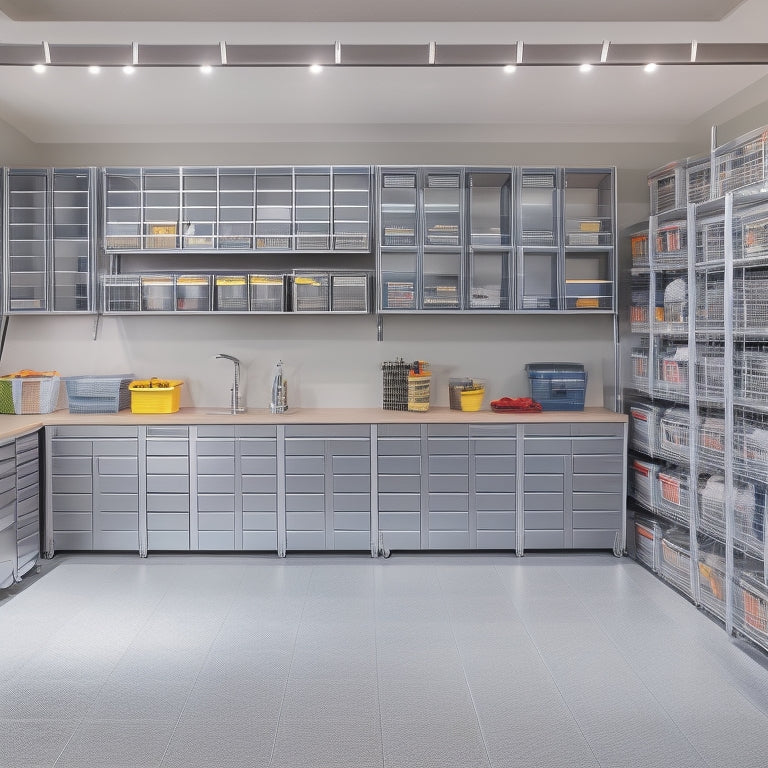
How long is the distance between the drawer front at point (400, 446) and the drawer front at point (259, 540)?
3.07ft

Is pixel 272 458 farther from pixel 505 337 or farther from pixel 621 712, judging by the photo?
pixel 621 712

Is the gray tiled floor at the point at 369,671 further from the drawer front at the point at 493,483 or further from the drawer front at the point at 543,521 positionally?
the drawer front at the point at 493,483

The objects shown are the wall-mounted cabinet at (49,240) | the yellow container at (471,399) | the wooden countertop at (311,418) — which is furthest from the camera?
the yellow container at (471,399)

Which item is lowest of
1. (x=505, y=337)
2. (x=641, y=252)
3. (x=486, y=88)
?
(x=505, y=337)

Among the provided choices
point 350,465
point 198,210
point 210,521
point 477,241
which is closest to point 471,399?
point 350,465

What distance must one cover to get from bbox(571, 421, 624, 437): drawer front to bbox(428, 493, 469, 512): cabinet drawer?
0.89 metres

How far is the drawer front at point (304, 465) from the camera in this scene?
176 inches

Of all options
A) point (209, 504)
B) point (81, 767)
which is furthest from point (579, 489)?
point (81, 767)

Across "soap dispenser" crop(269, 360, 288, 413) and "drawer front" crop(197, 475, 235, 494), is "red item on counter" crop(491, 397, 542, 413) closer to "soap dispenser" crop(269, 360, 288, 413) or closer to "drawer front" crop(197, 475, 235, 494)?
"soap dispenser" crop(269, 360, 288, 413)

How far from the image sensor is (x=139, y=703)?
264 centimetres

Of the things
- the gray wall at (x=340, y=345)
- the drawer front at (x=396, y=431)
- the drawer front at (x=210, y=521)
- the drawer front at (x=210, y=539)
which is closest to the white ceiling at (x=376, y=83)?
the gray wall at (x=340, y=345)

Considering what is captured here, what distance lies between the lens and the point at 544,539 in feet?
14.8

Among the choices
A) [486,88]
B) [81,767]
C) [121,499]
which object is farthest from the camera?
Answer: [121,499]

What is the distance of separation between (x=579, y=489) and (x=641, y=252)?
5.65 feet
